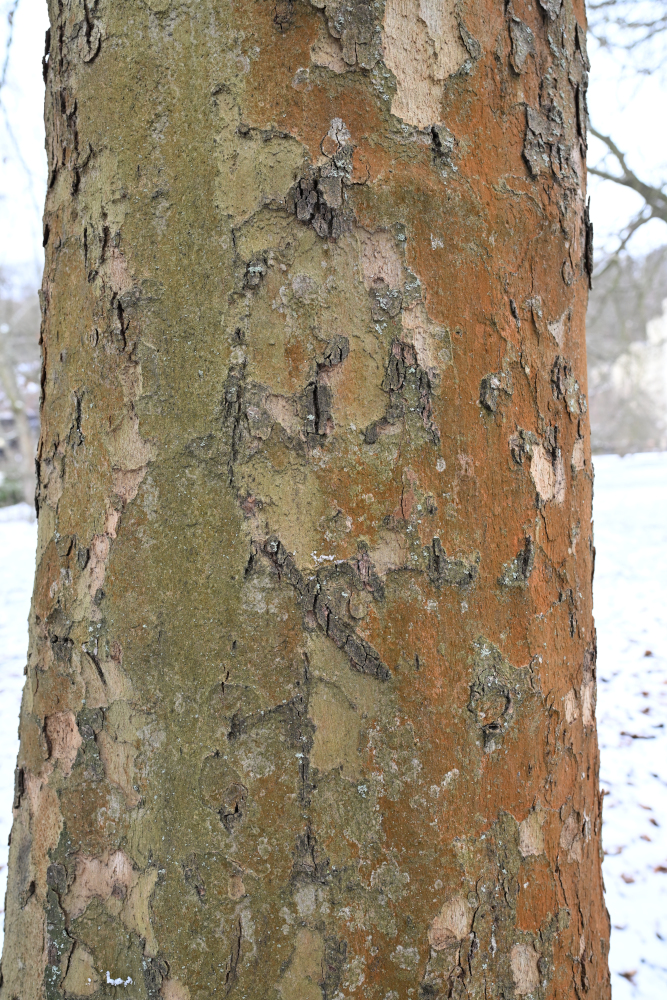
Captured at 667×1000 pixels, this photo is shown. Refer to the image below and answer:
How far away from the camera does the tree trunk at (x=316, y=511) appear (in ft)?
2.91

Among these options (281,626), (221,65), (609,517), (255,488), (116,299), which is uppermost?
(221,65)

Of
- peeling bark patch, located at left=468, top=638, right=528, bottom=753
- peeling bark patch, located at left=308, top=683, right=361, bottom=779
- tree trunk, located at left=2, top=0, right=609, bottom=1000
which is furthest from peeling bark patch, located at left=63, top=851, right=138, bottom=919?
peeling bark patch, located at left=468, top=638, right=528, bottom=753

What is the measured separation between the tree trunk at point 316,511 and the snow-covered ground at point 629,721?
1885 millimetres

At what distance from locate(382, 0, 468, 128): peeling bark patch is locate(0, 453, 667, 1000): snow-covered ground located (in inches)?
106

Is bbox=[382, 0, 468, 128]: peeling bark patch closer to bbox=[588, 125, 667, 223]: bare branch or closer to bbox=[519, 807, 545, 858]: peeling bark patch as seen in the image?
bbox=[519, 807, 545, 858]: peeling bark patch

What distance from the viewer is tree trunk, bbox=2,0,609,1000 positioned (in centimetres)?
89

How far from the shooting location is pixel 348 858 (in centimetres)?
89

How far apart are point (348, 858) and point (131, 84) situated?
1.17 metres

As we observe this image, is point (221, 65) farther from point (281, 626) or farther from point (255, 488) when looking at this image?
point (281, 626)

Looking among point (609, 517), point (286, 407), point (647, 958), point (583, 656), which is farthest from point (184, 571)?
point (609, 517)

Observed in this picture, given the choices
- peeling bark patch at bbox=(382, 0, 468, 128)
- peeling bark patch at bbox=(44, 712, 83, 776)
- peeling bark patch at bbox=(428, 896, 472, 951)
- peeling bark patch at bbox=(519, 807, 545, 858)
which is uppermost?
peeling bark patch at bbox=(382, 0, 468, 128)

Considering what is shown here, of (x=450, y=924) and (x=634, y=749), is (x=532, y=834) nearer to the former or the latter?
(x=450, y=924)

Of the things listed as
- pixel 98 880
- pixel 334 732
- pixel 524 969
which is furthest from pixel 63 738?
pixel 524 969

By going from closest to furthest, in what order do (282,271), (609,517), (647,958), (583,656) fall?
(282,271) → (583,656) → (647,958) → (609,517)
